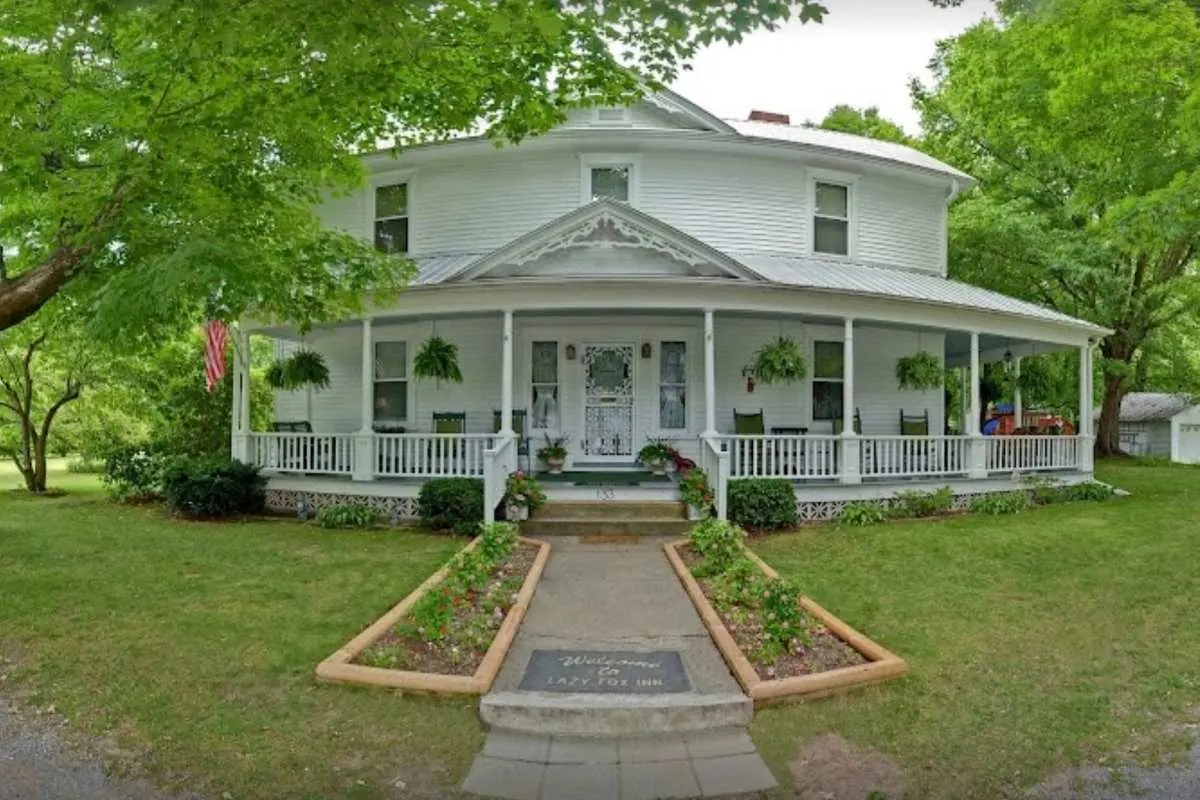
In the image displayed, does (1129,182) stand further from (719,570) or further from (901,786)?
(901,786)

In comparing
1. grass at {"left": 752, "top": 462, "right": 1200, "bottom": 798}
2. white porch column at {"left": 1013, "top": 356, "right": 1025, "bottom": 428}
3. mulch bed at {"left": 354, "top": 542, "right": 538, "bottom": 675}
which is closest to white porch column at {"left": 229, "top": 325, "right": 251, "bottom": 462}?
mulch bed at {"left": 354, "top": 542, "right": 538, "bottom": 675}

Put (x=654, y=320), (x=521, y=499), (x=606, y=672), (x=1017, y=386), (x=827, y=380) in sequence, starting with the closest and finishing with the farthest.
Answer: (x=606, y=672), (x=521, y=499), (x=654, y=320), (x=827, y=380), (x=1017, y=386)

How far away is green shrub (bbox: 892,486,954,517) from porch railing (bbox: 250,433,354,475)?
9.06 metres

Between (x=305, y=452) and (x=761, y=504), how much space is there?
25.7 ft

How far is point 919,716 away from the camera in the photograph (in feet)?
15.8

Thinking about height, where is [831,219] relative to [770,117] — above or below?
below

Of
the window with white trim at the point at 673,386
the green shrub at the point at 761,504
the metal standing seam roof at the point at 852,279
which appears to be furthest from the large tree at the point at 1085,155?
the window with white trim at the point at 673,386

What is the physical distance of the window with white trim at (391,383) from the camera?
49.5ft

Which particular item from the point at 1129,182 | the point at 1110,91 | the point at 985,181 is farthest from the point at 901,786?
the point at 985,181

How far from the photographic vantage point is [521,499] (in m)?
11.1

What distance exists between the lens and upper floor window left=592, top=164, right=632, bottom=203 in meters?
14.8

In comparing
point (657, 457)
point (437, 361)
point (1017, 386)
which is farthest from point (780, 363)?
point (1017, 386)

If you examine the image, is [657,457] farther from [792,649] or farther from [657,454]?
[792,649]

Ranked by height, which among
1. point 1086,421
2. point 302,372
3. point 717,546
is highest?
point 302,372
